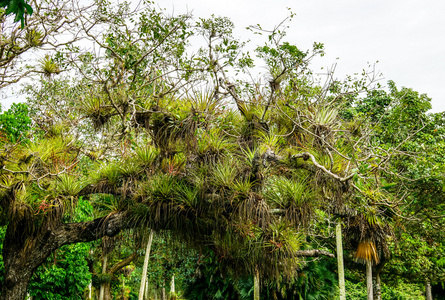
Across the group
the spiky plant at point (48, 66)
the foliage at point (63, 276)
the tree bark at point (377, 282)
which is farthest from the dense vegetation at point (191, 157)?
the tree bark at point (377, 282)

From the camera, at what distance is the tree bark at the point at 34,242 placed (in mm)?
6684

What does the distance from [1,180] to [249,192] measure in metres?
4.50

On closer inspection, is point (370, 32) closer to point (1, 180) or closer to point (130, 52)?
point (130, 52)

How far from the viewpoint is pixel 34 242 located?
684cm

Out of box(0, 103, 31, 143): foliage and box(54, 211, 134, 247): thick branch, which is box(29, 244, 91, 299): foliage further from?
box(0, 103, 31, 143): foliage

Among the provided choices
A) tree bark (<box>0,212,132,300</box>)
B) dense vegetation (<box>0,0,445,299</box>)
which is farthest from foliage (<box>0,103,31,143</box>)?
tree bark (<box>0,212,132,300</box>)

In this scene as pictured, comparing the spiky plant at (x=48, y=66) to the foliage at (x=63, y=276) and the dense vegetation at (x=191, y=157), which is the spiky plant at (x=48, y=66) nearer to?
the dense vegetation at (x=191, y=157)

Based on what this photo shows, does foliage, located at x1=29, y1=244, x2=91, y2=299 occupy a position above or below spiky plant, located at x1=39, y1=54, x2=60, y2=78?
below

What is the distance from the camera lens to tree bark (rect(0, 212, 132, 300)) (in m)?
6.68

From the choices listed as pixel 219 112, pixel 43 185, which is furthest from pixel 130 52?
pixel 43 185

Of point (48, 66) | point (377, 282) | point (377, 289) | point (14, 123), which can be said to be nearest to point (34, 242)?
point (14, 123)

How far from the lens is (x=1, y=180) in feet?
21.2

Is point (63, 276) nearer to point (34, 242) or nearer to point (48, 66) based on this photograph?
point (34, 242)

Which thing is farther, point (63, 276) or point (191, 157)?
point (63, 276)
